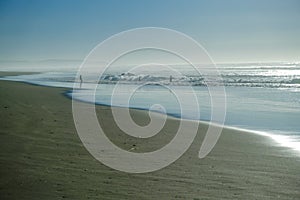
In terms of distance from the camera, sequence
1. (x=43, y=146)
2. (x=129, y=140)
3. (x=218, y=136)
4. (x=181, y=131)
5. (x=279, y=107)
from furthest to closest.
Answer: (x=279, y=107), (x=181, y=131), (x=218, y=136), (x=129, y=140), (x=43, y=146)

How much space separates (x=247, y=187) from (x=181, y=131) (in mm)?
5548

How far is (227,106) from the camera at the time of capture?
18594 millimetres

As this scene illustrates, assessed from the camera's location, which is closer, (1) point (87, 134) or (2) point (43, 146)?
(2) point (43, 146)

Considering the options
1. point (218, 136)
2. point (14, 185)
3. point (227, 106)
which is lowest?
point (14, 185)

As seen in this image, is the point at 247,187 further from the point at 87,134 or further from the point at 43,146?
the point at 87,134

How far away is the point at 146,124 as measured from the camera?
12.9m

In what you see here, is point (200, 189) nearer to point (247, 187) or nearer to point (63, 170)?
point (247, 187)

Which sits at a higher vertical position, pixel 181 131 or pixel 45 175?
pixel 181 131

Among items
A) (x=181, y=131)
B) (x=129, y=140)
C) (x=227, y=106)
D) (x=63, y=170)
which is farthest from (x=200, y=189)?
(x=227, y=106)

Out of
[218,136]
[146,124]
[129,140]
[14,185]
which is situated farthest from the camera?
[146,124]

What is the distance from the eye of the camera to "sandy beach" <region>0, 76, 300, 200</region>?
218 inches

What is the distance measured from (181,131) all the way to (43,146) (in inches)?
185

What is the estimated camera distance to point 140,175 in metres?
6.49

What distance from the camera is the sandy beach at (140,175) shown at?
18.2 feet
